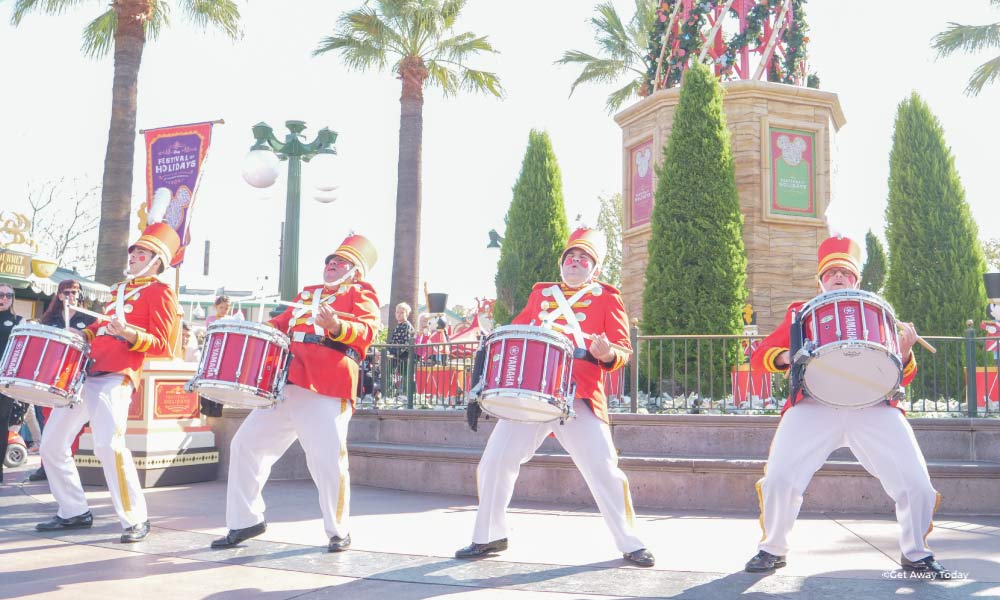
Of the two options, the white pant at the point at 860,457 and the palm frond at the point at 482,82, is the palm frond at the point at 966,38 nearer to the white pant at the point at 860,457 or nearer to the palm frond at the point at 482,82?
the palm frond at the point at 482,82

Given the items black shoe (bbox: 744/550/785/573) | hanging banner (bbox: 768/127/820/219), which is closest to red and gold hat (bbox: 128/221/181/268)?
black shoe (bbox: 744/550/785/573)

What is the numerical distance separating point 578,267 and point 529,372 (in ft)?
3.78

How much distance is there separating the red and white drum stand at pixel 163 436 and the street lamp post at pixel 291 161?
172 centimetres

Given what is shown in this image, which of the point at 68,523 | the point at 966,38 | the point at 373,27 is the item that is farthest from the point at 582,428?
the point at 966,38

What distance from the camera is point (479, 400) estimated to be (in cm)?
512

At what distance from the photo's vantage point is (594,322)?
5.64 meters

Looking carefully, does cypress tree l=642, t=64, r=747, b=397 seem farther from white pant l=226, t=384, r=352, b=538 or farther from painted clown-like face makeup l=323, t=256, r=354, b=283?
white pant l=226, t=384, r=352, b=538

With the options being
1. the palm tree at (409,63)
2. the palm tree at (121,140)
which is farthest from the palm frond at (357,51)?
the palm tree at (121,140)

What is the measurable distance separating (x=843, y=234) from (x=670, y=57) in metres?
11.3

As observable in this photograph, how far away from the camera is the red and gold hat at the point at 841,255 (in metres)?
5.29

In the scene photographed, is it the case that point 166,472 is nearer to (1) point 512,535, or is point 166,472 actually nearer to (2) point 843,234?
(1) point 512,535

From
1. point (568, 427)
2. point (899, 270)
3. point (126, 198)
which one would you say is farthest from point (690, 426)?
point (126, 198)

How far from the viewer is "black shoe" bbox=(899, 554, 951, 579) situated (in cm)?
488

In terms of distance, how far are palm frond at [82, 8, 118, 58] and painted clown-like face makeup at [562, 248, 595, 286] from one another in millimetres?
15215
